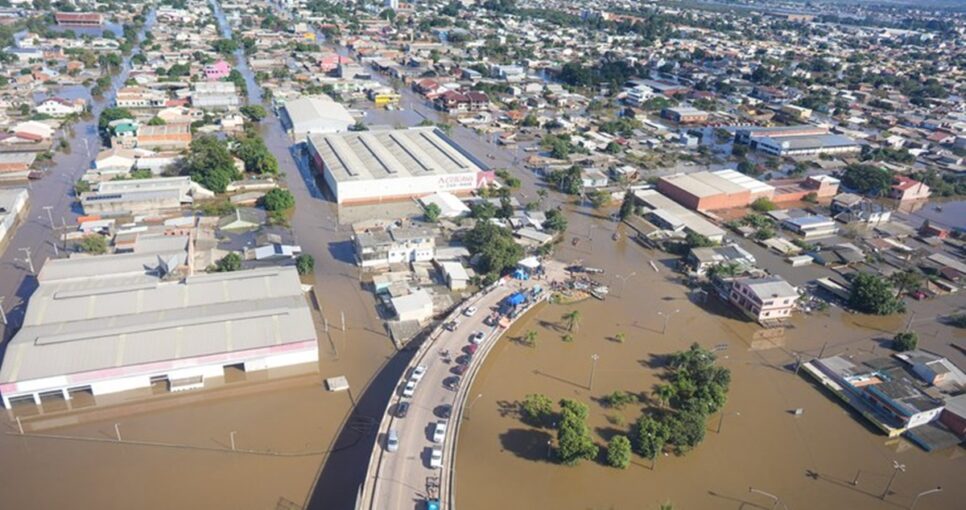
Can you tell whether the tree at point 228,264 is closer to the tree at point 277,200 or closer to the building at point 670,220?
the tree at point 277,200

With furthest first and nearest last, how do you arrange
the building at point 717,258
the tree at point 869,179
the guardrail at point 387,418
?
the tree at point 869,179, the building at point 717,258, the guardrail at point 387,418

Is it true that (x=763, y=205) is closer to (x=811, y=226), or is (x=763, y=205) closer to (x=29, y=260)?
(x=811, y=226)

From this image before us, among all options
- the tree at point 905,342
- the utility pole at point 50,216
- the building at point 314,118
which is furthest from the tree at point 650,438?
the building at point 314,118

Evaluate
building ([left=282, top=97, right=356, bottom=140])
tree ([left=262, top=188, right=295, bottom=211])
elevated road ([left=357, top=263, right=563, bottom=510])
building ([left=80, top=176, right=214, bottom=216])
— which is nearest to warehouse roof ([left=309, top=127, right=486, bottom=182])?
building ([left=282, top=97, right=356, bottom=140])

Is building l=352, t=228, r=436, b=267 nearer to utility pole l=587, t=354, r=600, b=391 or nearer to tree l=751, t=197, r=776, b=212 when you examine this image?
utility pole l=587, t=354, r=600, b=391

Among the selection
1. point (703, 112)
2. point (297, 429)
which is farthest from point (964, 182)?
point (297, 429)
